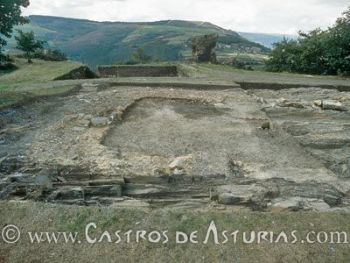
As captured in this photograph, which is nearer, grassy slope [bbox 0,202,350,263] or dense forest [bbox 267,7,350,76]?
grassy slope [bbox 0,202,350,263]

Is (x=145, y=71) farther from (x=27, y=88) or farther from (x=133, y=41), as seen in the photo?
(x=133, y=41)

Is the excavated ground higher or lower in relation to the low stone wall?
lower

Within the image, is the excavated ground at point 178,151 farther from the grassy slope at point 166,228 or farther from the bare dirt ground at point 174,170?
the grassy slope at point 166,228

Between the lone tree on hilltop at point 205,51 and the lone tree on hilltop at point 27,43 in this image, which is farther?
the lone tree on hilltop at point 205,51

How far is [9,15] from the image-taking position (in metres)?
9.39

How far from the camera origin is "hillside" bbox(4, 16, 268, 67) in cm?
7209

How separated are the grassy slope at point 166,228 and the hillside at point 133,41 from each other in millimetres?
49478

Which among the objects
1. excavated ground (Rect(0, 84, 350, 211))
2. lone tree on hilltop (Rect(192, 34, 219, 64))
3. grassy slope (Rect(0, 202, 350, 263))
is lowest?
grassy slope (Rect(0, 202, 350, 263))

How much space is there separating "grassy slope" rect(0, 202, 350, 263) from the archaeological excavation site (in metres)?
0.38

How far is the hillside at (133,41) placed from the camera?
237ft

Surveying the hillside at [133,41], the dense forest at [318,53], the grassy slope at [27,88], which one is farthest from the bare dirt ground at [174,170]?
the hillside at [133,41]

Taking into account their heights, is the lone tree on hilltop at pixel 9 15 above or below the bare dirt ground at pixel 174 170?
above

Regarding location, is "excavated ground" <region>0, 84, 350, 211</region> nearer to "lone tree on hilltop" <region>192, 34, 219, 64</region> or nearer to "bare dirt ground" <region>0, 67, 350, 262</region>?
"bare dirt ground" <region>0, 67, 350, 262</region>

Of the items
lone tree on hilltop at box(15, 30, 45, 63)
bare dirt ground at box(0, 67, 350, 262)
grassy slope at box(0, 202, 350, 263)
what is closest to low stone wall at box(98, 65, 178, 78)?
lone tree on hilltop at box(15, 30, 45, 63)
